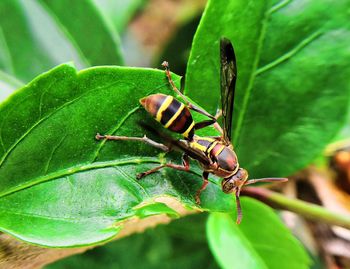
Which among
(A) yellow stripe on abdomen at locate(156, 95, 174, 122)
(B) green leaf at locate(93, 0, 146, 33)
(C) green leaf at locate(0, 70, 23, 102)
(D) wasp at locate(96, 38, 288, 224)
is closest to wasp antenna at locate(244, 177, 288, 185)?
(D) wasp at locate(96, 38, 288, 224)

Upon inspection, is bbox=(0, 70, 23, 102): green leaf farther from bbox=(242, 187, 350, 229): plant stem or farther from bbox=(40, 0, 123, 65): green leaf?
bbox=(242, 187, 350, 229): plant stem

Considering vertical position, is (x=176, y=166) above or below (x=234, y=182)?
above

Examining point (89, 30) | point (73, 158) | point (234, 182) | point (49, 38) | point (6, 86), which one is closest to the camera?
point (73, 158)

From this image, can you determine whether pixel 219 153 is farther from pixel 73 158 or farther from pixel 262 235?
pixel 73 158

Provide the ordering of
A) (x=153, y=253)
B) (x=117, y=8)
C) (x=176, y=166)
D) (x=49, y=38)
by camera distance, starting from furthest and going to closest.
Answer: (x=117, y=8) < (x=153, y=253) < (x=49, y=38) < (x=176, y=166)

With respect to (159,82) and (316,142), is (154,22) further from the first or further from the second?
(159,82)

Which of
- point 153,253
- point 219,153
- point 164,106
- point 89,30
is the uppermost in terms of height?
point 89,30

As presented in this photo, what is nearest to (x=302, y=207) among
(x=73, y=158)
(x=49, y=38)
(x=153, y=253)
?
(x=73, y=158)
